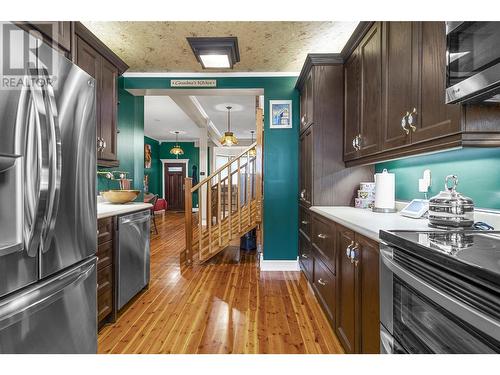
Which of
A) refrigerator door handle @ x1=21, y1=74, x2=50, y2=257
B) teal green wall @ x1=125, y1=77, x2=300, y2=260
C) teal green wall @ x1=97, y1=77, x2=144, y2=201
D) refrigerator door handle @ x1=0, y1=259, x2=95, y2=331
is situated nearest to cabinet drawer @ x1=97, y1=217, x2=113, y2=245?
refrigerator door handle @ x1=0, y1=259, x2=95, y2=331

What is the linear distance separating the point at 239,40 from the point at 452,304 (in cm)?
285

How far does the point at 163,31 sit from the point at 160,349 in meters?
2.77

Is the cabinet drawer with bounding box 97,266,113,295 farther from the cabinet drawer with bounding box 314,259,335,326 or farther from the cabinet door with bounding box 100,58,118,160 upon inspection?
the cabinet drawer with bounding box 314,259,335,326

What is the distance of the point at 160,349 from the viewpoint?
74.1 inches

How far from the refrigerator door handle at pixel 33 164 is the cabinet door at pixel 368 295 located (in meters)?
1.52

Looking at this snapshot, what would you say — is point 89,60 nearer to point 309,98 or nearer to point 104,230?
point 104,230

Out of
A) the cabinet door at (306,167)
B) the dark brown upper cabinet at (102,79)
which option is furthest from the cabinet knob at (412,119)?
the dark brown upper cabinet at (102,79)

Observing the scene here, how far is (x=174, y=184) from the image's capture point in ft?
36.9

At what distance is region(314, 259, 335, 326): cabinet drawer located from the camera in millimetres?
2045

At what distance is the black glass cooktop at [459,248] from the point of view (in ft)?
2.37

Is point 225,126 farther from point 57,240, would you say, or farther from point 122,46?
point 57,240

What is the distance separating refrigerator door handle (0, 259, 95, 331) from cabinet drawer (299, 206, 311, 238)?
2.15 metres

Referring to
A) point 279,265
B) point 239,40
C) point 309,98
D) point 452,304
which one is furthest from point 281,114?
point 452,304
